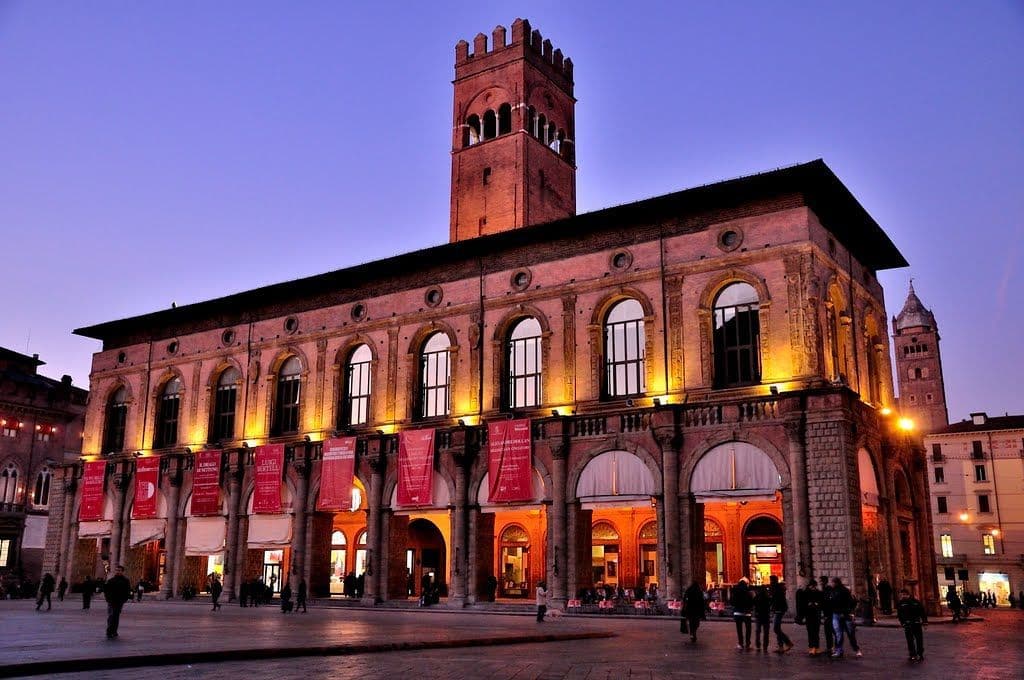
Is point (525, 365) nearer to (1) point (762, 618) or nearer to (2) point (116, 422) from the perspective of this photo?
(1) point (762, 618)

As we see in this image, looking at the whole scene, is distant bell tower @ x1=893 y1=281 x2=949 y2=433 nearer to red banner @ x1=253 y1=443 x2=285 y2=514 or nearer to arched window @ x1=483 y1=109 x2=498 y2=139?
arched window @ x1=483 y1=109 x2=498 y2=139

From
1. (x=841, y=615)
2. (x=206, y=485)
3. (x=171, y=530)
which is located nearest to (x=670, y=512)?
(x=841, y=615)

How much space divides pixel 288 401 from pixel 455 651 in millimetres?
27873

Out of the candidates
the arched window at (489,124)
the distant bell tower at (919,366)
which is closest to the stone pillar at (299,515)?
the arched window at (489,124)

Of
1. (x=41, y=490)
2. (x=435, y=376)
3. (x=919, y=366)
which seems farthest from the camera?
(x=919, y=366)

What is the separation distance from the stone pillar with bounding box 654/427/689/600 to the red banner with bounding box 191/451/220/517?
2180 cm

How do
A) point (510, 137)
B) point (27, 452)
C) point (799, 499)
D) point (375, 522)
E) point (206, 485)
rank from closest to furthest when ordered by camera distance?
point (799, 499) < point (375, 522) < point (206, 485) < point (510, 137) < point (27, 452)

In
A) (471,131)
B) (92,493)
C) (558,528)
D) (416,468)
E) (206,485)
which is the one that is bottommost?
(558,528)

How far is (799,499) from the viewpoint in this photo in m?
29.3

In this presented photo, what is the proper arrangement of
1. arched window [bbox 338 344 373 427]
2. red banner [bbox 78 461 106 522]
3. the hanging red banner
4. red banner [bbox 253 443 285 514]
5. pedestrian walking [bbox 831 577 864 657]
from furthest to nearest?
red banner [bbox 78 461 106 522], arched window [bbox 338 344 373 427], red banner [bbox 253 443 285 514], the hanging red banner, pedestrian walking [bbox 831 577 864 657]

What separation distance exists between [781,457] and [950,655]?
11721 millimetres

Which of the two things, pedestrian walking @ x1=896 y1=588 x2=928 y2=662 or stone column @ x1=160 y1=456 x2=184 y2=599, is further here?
stone column @ x1=160 y1=456 x2=184 y2=599

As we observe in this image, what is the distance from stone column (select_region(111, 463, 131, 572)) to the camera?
1828 inches

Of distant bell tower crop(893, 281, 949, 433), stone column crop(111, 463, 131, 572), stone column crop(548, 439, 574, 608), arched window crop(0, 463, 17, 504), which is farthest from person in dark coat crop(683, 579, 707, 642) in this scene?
distant bell tower crop(893, 281, 949, 433)
